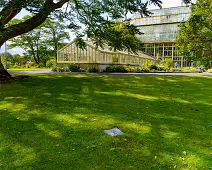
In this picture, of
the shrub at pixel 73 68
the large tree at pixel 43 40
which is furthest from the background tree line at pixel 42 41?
the shrub at pixel 73 68

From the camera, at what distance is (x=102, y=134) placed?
4902 mm

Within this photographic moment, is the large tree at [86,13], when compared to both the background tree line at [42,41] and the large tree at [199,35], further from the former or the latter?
the background tree line at [42,41]

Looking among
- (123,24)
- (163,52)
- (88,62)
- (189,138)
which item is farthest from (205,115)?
(163,52)

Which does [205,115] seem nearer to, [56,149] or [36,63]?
[56,149]

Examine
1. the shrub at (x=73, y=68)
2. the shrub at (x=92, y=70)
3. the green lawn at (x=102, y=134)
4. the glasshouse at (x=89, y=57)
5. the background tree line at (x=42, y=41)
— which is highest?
the background tree line at (x=42, y=41)

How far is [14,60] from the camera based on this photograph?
42125 millimetres

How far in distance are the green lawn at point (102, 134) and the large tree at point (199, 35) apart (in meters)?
7.62

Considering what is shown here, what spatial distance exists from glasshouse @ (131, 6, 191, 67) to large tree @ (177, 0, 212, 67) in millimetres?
33308

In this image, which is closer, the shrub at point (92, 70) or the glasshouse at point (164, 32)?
the shrub at point (92, 70)

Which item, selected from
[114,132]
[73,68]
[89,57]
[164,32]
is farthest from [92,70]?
[164,32]

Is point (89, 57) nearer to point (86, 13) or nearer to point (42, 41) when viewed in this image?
point (86, 13)

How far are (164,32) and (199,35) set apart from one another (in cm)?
3743

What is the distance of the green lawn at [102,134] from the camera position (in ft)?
12.2

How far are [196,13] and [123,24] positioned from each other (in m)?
7.37
